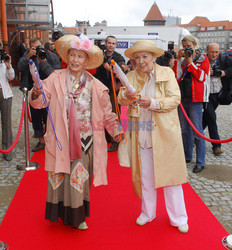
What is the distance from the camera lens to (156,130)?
269 cm

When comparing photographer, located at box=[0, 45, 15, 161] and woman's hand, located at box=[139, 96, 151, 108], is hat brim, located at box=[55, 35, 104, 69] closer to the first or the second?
woman's hand, located at box=[139, 96, 151, 108]

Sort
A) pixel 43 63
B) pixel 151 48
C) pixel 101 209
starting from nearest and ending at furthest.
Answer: pixel 151 48, pixel 101 209, pixel 43 63

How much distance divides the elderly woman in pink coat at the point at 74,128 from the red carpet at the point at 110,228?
0.65 feet

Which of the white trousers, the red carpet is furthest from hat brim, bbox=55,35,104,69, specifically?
the red carpet

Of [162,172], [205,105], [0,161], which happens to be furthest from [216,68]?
[0,161]

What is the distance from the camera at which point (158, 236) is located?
9.14ft

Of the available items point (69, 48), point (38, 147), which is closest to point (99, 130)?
point (69, 48)

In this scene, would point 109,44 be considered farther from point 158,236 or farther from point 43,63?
point 158,236

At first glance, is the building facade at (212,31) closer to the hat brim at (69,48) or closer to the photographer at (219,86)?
the photographer at (219,86)

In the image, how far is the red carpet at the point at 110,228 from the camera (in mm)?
2668

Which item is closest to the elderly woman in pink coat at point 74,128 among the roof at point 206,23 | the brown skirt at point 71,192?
the brown skirt at point 71,192

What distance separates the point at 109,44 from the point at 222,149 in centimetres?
311

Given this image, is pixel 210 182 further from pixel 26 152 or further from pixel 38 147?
pixel 38 147

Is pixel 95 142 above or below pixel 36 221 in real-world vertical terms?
above
